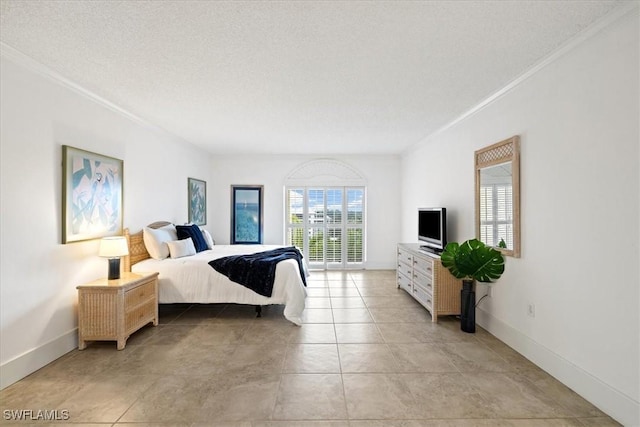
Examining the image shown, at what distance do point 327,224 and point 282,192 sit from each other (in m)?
1.24

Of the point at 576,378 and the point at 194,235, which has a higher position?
the point at 194,235

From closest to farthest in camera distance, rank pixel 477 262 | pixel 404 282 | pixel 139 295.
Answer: pixel 477 262 → pixel 139 295 → pixel 404 282

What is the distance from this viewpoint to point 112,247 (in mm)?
3258

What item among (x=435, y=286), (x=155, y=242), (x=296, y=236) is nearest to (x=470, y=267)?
(x=435, y=286)

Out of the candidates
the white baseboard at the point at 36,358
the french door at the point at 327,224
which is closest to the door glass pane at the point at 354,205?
the french door at the point at 327,224

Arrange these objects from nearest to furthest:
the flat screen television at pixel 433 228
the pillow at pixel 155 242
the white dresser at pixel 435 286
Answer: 1. the white dresser at pixel 435 286
2. the pillow at pixel 155 242
3. the flat screen television at pixel 433 228

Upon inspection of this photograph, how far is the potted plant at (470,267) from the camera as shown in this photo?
3.18 meters

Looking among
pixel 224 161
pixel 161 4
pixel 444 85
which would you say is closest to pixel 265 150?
pixel 224 161

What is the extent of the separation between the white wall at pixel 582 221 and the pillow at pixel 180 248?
13.0 ft

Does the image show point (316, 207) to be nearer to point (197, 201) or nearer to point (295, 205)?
point (295, 205)

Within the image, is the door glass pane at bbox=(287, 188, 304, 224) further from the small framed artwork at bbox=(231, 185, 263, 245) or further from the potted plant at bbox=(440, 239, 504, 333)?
the potted plant at bbox=(440, 239, 504, 333)

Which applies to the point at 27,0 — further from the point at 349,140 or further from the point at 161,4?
the point at 349,140

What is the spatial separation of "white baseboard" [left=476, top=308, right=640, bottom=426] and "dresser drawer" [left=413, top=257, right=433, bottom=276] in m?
0.92

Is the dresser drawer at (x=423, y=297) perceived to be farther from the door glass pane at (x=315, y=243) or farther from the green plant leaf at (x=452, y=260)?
the door glass pane at (x=315, y=243)
